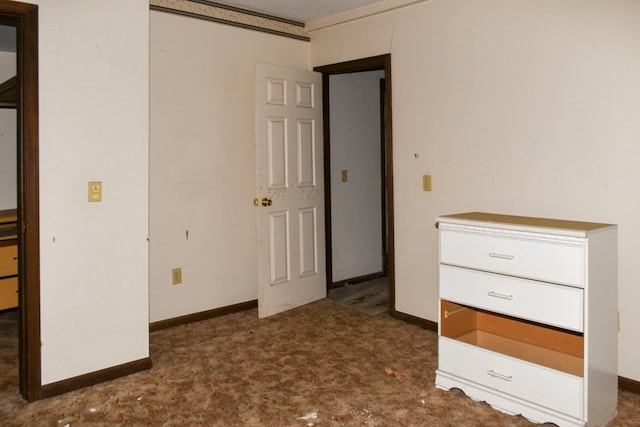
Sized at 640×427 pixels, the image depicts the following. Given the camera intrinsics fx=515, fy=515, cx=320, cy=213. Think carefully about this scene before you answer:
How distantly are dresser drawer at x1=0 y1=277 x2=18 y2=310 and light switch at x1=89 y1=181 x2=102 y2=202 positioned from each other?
1.78 m

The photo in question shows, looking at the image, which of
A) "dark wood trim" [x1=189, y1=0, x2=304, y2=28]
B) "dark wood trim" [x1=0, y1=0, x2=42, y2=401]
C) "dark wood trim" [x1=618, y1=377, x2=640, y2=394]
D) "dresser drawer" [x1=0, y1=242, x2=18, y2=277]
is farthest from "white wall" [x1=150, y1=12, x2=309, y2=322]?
"dark wood trim" [x1=618, y1=377, x2=640, y2=394]

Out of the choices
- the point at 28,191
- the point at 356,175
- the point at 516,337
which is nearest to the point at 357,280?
the point at 356,175

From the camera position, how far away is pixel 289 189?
4094 mm

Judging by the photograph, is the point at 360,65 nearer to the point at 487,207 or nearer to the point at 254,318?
the point at 487,207

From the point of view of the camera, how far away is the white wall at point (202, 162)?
362cm

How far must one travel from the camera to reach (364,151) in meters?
5.08

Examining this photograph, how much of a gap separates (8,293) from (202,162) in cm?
181

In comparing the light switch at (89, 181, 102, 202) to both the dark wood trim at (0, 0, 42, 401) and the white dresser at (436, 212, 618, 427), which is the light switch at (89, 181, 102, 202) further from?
the white dresser at (436, 212, 618, 427)

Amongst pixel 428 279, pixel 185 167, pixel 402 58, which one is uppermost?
pixel 402 58

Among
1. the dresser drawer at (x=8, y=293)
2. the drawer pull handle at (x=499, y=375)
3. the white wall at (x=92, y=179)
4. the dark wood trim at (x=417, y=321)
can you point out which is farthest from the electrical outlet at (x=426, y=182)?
the dresser drawer at (x=8, y=293)

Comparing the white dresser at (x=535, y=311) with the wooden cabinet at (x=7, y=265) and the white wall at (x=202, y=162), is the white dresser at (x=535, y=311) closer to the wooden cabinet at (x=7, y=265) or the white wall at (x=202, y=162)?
the white wall at (x=202, y=162)

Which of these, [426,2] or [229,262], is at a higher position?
[426,2]

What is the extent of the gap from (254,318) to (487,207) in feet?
6.20

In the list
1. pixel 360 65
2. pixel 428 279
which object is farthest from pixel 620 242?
pixel 360 65
